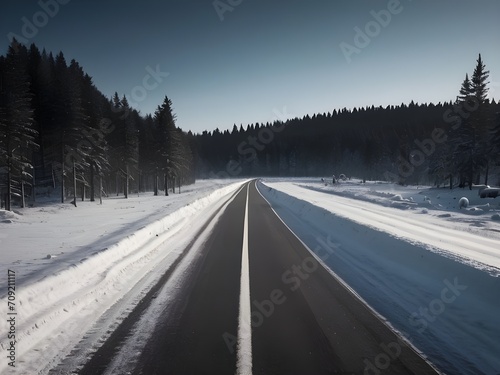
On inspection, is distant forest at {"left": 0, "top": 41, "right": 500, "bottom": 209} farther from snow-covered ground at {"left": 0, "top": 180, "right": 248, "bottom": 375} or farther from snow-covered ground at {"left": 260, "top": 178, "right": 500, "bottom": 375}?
snow-covered ground at {"left": 260, "top": 178, "right": 500, "bottom": 375}

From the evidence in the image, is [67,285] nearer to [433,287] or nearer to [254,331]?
[254,331]

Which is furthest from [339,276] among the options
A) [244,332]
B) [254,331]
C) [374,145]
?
[374,145]

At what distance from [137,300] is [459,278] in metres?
6.09

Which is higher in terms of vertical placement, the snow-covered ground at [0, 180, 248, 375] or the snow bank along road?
the snow-covered ground at [0, 180, 248, 375]

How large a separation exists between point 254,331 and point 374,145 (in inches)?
3705

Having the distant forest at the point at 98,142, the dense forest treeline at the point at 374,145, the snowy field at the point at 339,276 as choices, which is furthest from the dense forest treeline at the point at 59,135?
the dense forest treeline at the point at 374,145

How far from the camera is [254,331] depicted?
388 cm

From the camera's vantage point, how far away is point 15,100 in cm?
2705

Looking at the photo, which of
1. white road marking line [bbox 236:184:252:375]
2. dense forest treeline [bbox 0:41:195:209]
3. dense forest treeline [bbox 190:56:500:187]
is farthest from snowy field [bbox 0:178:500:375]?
dense forest treeline [bbox 190:56:500:187]

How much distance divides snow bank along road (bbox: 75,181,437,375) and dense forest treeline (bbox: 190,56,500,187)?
42764mm

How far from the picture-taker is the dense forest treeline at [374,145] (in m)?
39.8

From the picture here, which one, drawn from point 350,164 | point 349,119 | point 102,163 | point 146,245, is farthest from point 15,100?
point 349,119

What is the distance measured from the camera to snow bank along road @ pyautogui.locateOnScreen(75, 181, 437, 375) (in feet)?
10.3

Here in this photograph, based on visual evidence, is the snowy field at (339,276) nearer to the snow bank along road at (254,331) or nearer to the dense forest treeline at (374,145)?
the snow bank along road at (254,331)
